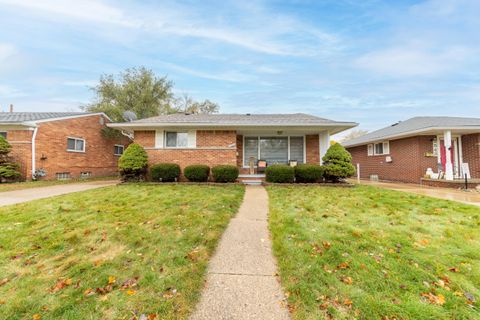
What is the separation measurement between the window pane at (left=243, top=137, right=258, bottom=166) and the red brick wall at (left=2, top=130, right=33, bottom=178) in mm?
11900

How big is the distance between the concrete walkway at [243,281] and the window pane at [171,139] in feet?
25.2

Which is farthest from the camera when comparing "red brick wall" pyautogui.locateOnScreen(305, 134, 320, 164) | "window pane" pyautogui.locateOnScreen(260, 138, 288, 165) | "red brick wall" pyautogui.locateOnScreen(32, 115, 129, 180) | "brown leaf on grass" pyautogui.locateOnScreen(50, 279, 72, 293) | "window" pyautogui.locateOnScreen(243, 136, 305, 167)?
"window pane" pyautogui.locateOnScreen(260, 138, 288, 165)

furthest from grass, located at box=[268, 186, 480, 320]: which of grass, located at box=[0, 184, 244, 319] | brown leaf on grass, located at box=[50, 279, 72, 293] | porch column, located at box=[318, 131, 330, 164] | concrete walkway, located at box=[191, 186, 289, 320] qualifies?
porch column, located at box=[318, 131, 330, 164]

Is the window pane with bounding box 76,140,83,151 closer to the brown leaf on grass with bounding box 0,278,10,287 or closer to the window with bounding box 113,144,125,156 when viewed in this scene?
the window with bounding box 113,144,125,156

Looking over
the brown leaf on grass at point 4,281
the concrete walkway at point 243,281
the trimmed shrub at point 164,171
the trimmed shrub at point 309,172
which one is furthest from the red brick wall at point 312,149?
the brown leaf on grass at point 4,281

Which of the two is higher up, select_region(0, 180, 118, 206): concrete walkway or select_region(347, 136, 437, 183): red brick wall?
→ select_region(347, 136, 437, 183): red brick wall

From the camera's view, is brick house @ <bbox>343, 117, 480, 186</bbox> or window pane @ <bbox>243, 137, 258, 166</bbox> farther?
window pane @ <bbox>243, 137, 258, 166</bbox>

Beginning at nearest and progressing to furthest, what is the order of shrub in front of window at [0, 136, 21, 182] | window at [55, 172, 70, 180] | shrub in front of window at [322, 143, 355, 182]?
shrub in front of window at [322, 143, 355, 182] → shrub in front of window at [0, 136, 21, 182] → window at [55, 172, 70, 180]

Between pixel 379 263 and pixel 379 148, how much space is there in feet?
44.5

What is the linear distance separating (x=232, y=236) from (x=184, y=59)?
14.3 meters

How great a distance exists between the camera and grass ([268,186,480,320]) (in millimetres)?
1833

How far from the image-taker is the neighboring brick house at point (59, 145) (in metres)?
10.9

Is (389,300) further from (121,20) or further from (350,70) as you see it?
(350,70)

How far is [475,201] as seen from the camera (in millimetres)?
6129
